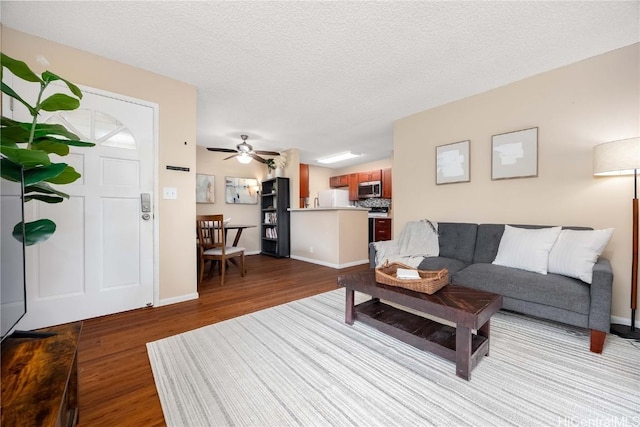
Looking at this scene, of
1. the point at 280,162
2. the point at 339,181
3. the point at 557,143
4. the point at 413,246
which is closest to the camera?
the point at 557,143

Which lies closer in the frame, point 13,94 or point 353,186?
point 13,94

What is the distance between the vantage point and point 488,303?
Result: 1.48 m

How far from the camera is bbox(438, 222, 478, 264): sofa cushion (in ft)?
8.91

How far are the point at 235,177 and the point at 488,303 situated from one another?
5243 mm

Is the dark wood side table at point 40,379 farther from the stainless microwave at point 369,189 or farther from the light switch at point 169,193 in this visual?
the stainless microwave at point 369,189

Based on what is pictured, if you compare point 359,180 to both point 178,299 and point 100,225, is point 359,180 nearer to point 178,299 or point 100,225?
point 178,299

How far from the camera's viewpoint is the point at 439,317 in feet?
4.88

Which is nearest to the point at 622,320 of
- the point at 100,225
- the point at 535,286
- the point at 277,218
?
the point at 535,286

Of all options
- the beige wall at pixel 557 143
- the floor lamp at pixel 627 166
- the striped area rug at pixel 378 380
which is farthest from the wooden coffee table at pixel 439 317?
the beige wall at pixel 557 143

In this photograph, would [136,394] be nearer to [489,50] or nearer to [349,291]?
[349,291]

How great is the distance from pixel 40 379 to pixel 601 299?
→ 2.90m

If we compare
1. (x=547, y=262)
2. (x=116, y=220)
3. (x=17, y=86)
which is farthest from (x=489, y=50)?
(x=17, y=86)

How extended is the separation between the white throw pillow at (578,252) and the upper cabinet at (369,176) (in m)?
4.36

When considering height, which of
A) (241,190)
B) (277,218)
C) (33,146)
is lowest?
(277,218)
